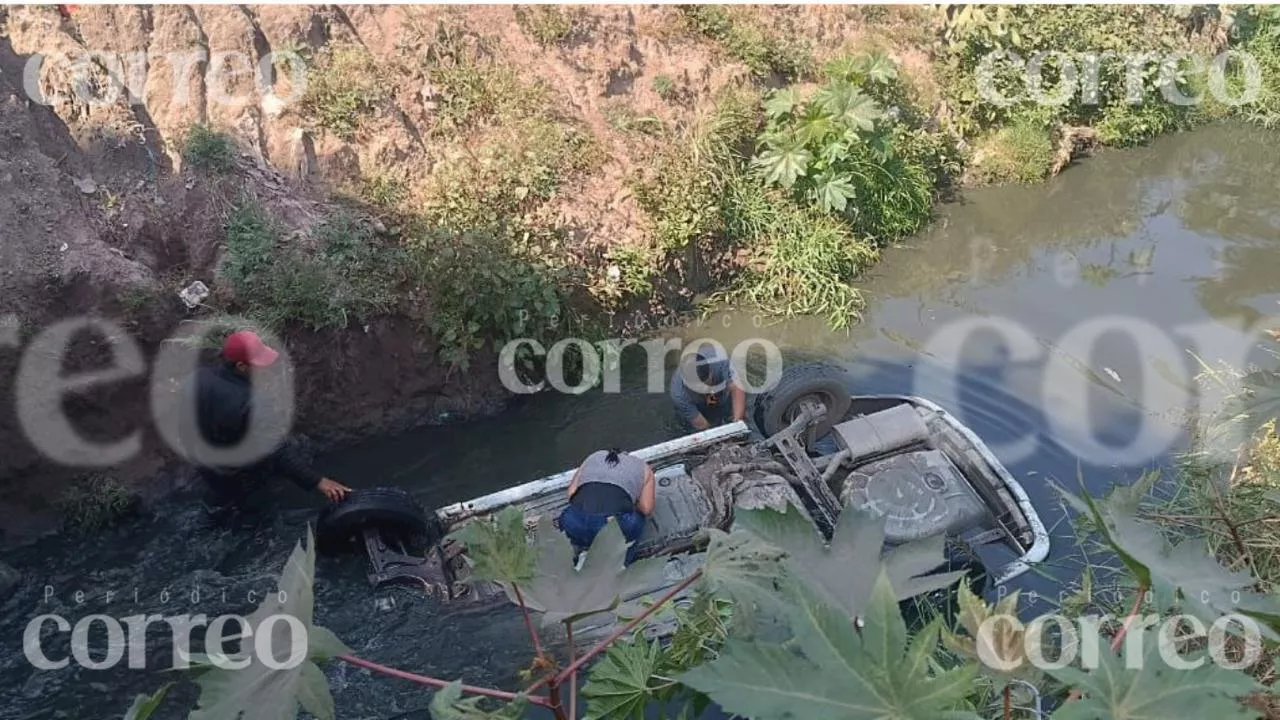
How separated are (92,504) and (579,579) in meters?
5.64

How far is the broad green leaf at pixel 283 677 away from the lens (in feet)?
6.13

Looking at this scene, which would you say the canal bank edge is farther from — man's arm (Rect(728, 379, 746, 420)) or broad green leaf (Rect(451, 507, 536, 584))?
broad green leaf (Rect(451, 507, 536, 584))

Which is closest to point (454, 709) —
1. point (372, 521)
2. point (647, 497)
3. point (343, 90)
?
point (647, 497)

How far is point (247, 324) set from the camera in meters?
6.93

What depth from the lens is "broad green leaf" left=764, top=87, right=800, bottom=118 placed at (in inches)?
384

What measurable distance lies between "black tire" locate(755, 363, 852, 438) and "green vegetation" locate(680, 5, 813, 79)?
500 cm

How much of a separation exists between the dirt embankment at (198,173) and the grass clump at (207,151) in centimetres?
12

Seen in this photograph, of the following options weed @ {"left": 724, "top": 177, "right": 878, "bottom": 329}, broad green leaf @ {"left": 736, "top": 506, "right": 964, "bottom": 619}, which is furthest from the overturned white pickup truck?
broad green leaf @ {"left": 736, "top": 506, "right": 964, "bottom": 619}

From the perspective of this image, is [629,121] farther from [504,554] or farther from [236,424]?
[504,554]

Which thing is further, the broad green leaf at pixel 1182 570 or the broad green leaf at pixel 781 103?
the broad green leaf at pixel 781 103

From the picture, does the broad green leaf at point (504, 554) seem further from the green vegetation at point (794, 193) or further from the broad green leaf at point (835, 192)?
the broad green leaf at point (835, 192)

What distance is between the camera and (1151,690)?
172 cm

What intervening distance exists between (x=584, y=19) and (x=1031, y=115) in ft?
19.5

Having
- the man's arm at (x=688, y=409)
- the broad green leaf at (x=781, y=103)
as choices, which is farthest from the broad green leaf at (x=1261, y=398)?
the broad green leaf at (x=781, y=103)
